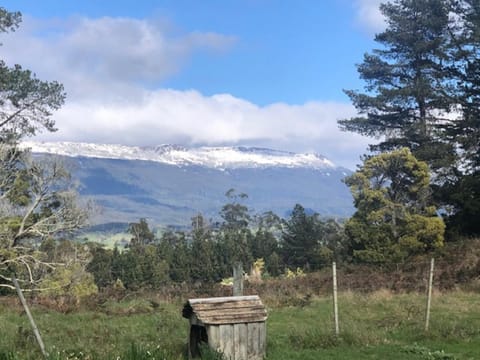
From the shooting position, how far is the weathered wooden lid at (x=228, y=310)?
1015cm

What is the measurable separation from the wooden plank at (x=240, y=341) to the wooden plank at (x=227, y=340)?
85 mm

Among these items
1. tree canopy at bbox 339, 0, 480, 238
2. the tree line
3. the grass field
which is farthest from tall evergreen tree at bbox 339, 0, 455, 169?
the tree line

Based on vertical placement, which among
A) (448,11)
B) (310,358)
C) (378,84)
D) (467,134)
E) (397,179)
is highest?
(448,11)

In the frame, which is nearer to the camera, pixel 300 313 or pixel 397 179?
pixel 300 313

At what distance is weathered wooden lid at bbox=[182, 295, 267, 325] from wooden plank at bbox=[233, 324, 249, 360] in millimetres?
132

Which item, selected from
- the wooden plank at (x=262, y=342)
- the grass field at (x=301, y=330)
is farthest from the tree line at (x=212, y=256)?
the wooden plank at (x=262, y=342)

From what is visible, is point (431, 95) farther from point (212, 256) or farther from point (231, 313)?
point (212, 256)

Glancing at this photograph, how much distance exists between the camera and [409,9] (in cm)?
3584

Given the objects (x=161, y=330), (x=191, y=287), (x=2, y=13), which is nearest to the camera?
(x=161, y=330)

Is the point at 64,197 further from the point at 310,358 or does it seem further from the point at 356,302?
the point at 310,358

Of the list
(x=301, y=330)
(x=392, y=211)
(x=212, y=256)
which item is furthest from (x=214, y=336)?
(x=212, y=256)

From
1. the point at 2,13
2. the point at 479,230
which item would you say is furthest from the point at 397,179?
the point at 2,13

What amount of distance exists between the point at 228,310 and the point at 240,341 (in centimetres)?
63

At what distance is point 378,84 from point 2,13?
920 inches
